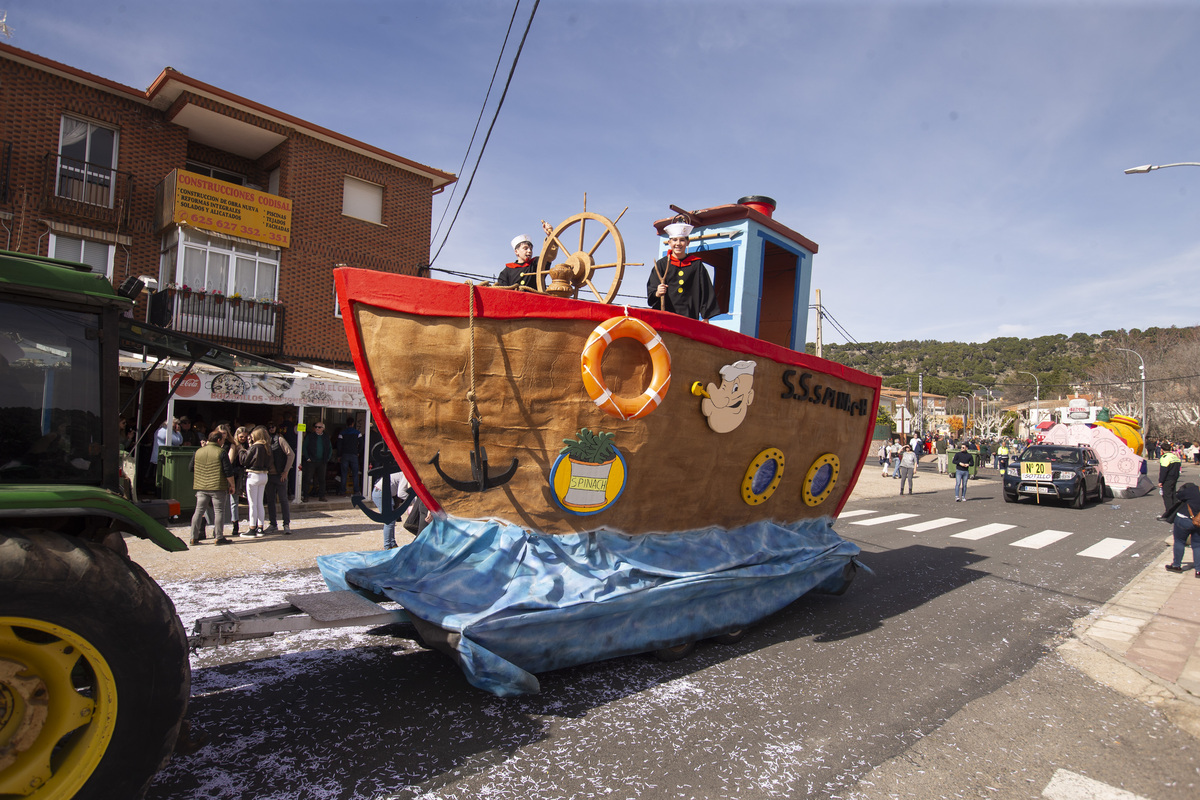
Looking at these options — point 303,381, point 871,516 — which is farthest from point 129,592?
point 871,516

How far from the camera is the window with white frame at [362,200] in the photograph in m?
16.4

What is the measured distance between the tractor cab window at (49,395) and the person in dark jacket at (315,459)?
30.6 feet

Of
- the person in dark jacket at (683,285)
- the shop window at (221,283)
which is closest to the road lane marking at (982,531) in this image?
the person in dark jacket at (683,285)

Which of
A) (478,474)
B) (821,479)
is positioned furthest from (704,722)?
(821,479)

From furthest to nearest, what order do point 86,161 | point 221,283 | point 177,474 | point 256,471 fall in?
1. point 221,283
2. point 86,161
3. point 177,474
4. point 256,471

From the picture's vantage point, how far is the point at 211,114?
1426cm

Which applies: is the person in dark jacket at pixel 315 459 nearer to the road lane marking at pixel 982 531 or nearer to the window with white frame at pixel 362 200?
the window with white frame at pixel 362 200

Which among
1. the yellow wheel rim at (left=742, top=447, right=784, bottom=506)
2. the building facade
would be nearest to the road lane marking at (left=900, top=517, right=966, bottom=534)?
the yellow wheel rim at (left=742, top=447, right=784, bottom=506)

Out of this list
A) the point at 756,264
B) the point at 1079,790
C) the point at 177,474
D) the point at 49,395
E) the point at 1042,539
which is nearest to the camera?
the point at 49,395

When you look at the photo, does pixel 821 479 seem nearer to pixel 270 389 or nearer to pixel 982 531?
pixel 982 531

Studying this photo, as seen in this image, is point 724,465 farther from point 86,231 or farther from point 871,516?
point 86,231

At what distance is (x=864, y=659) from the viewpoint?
462 centimetres

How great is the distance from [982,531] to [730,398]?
30.6 ft

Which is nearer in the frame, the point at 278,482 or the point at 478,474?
the point at 478,474
